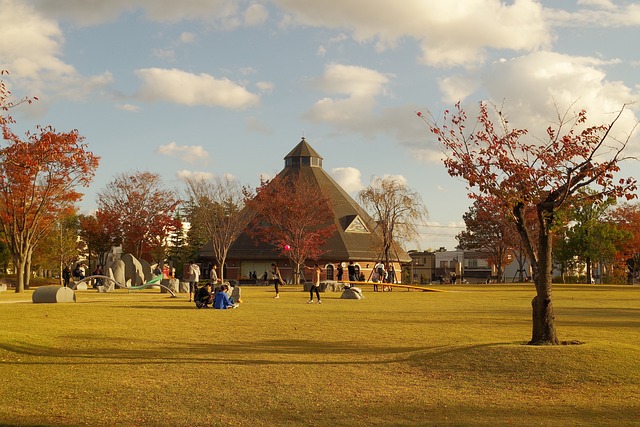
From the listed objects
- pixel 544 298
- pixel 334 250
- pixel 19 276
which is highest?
pixel 334 250

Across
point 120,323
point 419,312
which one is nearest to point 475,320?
point 419,312

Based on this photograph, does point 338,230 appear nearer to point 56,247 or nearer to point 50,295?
point 56,247

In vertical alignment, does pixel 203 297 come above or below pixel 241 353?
above

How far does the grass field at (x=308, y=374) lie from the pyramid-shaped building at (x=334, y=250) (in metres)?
47.0

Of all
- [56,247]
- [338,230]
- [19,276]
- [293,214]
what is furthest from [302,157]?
[19,276]

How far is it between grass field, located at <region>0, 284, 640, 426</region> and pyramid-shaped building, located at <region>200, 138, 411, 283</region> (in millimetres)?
46997

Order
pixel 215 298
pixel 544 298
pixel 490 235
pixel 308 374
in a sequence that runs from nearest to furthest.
Answer: pixel 308 374
pixel 544 298
pixel 215 298
pixel 490 235

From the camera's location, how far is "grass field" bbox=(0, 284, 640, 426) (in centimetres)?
838

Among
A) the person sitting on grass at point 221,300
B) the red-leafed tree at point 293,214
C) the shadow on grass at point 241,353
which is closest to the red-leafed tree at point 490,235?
the red-leafed tree at point 293,214

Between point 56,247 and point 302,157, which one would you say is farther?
point 302,157

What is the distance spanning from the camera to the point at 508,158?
536 inches

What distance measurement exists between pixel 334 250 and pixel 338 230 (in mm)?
2711

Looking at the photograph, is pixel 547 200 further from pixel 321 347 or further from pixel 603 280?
pixel 603 280

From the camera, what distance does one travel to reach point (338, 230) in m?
68.2
